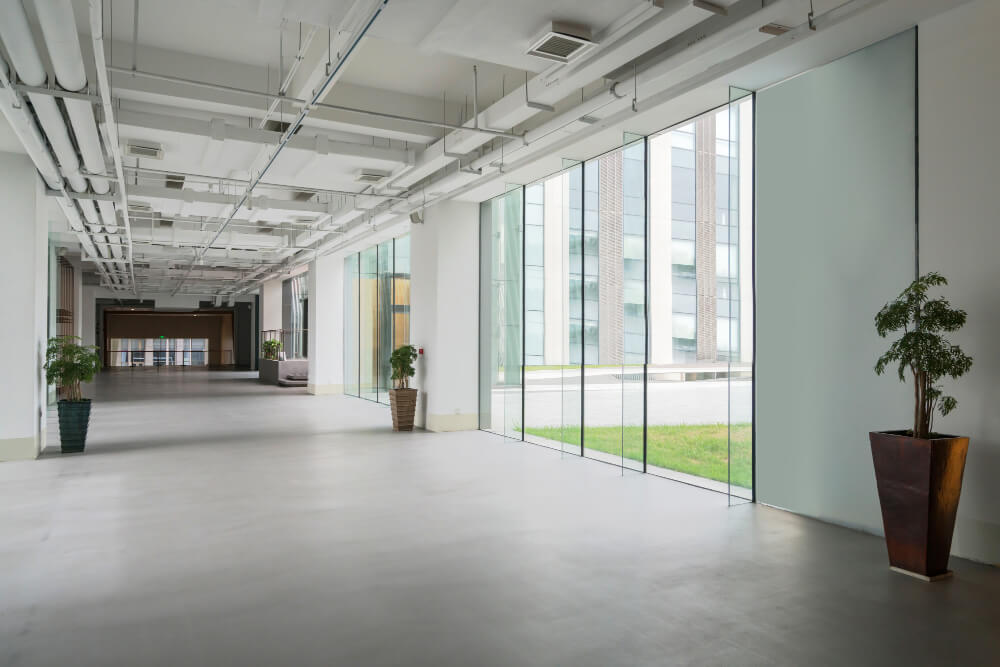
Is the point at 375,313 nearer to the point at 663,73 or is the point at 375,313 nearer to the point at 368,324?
the point at 368,324

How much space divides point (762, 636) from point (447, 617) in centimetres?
180

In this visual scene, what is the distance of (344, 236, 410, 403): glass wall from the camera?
17242 millimetres

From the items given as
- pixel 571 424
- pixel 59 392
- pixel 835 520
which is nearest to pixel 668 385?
pixel 571 424

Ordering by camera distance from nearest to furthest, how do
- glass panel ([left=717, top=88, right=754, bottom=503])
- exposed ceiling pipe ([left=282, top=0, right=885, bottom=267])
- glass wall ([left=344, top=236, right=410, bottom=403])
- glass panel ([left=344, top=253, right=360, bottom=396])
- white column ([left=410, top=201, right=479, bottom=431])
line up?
exposed ceiling pipe ([left=282, top=0, right=885, bottom=267])
glass panel ([left=717, top=88, right=754, bottom=503])
white column ([left=410, top=201, right=479, bottom=431])
glass wall ([left=344, top=236, right=410, bottom=403])
glass panel ([left=344, top=253, right=360, bottom=396])

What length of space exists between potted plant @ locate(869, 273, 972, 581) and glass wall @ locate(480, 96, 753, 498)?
2.10m

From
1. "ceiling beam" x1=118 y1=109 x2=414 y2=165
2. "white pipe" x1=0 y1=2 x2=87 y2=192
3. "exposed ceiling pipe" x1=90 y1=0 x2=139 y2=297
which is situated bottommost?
"exposed ceiling pipe" x1=90 y1=0 x2=139 y2=297

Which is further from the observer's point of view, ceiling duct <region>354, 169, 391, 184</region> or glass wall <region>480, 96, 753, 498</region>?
ceiling duct <region>354, 169, 391, 184</region>

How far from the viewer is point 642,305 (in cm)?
892

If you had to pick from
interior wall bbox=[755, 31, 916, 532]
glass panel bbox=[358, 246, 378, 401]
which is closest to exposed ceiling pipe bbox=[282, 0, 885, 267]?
interior wall bbox=[755, 31, 916, 532]

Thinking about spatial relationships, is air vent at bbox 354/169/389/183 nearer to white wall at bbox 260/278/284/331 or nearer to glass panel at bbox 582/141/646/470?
glass panel at bbox 582/141/646/470

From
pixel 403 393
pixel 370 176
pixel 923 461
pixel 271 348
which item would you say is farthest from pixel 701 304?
pixel 271 348

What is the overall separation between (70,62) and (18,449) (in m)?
6.18

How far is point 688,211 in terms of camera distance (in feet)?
27.5

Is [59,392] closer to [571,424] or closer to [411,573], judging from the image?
[571,424]
